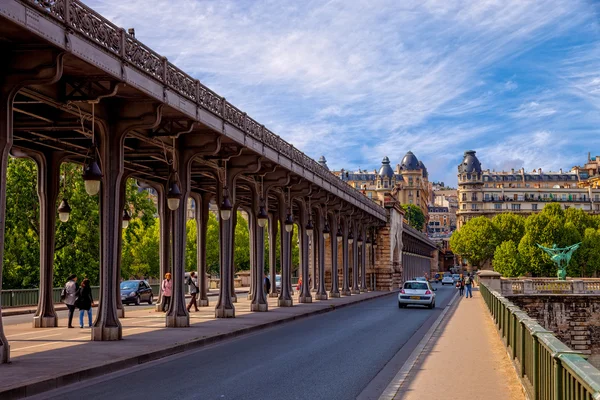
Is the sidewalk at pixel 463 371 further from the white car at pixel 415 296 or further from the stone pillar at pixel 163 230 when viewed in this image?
the white car at pixel 415 296

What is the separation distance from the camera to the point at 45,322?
24.7 metres

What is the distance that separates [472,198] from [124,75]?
18491cm

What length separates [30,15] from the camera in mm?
14008

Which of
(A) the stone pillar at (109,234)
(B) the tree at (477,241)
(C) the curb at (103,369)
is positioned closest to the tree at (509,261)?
(B) the tree at (477,241)

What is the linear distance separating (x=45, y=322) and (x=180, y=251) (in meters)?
4.57

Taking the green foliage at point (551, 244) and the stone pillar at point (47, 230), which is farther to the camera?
the green foliage at point (551, 244)

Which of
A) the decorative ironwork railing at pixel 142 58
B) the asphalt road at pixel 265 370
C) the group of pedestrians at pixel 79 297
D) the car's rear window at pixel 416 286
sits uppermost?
the decorative ironwork railing at pixel 142 58

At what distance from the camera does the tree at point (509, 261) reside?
356ft

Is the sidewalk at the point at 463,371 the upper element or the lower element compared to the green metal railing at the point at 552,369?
lower

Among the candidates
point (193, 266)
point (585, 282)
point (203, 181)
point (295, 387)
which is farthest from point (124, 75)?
point (193, 266)

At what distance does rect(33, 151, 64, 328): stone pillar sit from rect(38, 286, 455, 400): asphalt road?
246 inches

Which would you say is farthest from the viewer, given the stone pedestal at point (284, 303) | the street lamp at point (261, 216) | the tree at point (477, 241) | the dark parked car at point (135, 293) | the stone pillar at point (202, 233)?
the tree at point (477, 241)

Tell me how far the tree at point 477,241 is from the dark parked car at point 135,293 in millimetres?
95458

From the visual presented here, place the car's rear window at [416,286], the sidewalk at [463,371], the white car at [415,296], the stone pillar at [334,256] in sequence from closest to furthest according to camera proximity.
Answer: the sidewalk at [463,371]
the white car at [415,296]
the car's rear window at [416,286]
the stone pillar at [334,256]
